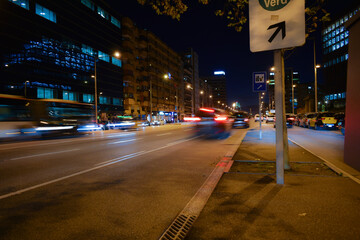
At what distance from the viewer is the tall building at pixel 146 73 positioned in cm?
6531

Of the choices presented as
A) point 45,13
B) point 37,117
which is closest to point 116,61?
point 45,13

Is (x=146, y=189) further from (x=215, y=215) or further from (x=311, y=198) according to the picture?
(x=311, y=198)

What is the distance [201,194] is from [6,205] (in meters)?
3.50

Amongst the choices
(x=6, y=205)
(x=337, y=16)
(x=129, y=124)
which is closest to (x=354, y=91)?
(x=6, y=205)

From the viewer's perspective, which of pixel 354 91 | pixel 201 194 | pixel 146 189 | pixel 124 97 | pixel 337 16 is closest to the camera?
pixel 201 194

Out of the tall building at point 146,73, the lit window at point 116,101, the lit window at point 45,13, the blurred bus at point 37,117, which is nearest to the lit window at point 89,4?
the lit window at point 45,13

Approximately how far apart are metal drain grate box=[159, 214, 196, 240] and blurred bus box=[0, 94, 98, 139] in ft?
59.1

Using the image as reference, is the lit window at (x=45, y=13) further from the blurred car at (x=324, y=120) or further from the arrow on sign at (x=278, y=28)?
the arrow on sign at (x=278, y=28)

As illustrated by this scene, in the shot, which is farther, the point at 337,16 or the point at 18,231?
the point at 337,16

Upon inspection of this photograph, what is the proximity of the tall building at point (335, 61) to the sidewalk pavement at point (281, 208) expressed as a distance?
74.0 meters

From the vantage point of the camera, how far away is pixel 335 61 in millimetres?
73062

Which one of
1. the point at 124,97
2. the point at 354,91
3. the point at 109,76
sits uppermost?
the point at 109,76

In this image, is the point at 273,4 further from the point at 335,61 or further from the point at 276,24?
the point at 335,61

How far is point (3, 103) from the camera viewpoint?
16.7 m
